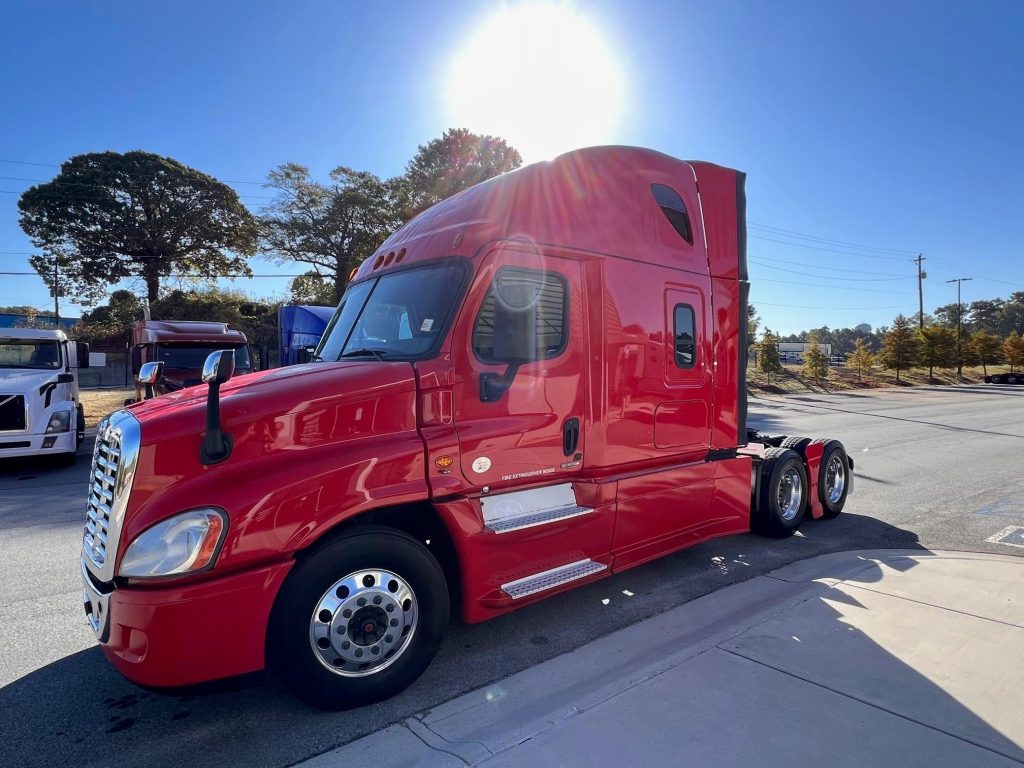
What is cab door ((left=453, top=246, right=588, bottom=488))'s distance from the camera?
11.3 feet

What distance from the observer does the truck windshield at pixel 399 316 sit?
3498 millimetres

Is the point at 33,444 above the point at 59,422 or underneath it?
underneath

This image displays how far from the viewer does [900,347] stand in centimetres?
4572

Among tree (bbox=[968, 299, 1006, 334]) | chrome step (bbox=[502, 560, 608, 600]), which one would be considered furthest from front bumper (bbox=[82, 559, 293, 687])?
tree (bbox=[968, 299, 1006, 334])

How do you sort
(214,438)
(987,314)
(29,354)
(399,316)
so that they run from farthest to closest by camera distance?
(987,314)
(29,354)
(399,316)
(214,438)

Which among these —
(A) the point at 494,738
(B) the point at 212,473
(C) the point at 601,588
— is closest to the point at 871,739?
(A) the point at 494,738

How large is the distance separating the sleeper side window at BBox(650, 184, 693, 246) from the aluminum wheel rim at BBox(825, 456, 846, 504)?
11.5ft

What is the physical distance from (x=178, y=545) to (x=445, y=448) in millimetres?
1343

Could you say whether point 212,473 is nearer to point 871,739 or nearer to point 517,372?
point 517,372

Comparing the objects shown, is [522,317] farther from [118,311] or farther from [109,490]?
[118,311]

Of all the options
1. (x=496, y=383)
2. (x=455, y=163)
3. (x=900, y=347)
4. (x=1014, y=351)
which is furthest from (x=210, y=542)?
(x=1014, y=351)

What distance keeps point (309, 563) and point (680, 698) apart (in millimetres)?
2023

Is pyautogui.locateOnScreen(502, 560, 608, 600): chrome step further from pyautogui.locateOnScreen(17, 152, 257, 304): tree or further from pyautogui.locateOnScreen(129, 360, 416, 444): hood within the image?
pyautogui.locateOnScreen(17, 152, 257, 304): tree

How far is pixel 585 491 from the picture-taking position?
4.06m
